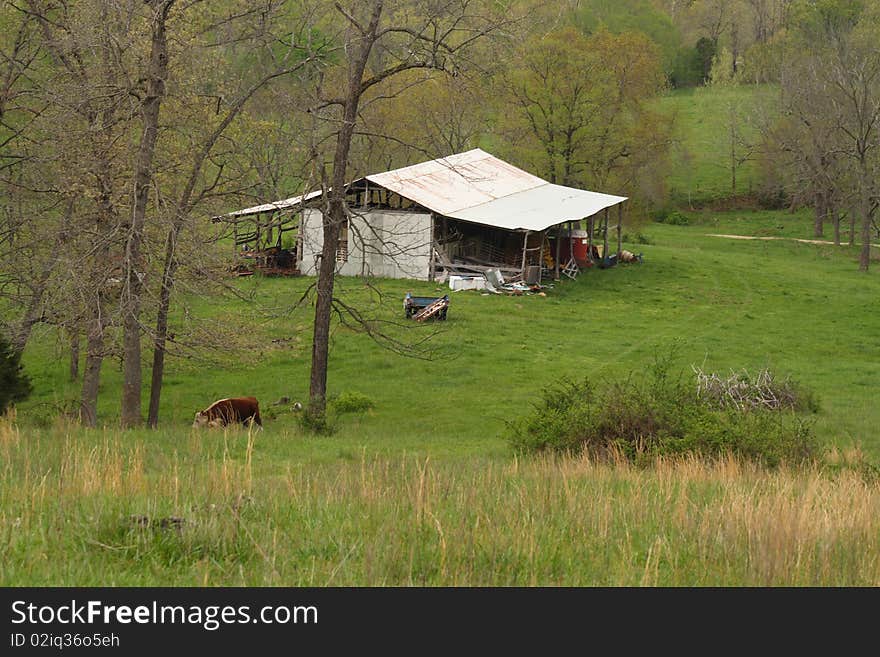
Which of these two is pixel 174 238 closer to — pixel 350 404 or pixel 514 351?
pixel 350 404

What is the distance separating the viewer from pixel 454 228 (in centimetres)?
4703

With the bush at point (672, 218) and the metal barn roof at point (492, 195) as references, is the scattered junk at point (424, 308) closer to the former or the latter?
the metal barn roof at point (492, 195)

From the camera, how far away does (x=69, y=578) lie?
5223 mm

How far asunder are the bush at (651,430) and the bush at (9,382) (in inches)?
385

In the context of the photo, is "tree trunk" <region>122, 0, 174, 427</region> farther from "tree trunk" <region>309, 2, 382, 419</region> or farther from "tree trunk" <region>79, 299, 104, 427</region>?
"tree trunk" <region>309, 2, 382, 419</region>

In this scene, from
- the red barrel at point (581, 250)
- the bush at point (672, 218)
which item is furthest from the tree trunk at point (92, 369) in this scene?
the bush at point (672, 218)

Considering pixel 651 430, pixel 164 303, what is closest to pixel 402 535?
pixel 651 430

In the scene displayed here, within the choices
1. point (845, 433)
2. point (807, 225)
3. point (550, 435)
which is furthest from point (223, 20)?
point (807, 225)

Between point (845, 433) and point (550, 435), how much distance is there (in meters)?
9.61

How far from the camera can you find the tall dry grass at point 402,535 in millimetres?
5559

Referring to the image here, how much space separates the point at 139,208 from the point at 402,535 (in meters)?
12.8

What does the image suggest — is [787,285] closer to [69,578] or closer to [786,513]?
[786,513]

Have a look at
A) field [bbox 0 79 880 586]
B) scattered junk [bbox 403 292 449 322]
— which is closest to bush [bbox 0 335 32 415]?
field [bbox 0 79 880 586]

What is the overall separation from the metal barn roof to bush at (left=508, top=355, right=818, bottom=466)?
25.7 meters
